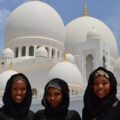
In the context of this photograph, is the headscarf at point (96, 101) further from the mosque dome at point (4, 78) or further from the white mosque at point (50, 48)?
the mosque dome at point (4, 78)

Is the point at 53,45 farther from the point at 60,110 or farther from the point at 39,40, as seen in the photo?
the point at 60,110

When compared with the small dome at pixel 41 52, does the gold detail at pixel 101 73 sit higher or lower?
lower

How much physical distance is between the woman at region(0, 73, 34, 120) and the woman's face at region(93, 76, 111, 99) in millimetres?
695

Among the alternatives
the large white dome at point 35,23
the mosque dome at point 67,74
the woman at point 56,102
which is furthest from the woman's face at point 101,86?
the large white dome at point 35,23

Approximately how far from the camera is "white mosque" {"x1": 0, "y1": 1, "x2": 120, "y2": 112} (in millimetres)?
25597

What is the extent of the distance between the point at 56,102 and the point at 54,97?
6 centimetres

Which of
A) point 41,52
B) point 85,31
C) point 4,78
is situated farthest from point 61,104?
point 85,31

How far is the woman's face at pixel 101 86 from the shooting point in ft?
13.9

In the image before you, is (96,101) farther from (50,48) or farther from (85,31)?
(85,31)

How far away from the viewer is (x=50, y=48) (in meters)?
29.6

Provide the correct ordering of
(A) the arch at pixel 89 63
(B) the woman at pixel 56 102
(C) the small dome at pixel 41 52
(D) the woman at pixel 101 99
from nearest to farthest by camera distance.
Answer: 1. (D) the woman at pixel 101 99
2. (B) the woman at pixel 56 102
3. (C) the small dome at pixel 41 52
4. (A) the arch at pixel 89 63

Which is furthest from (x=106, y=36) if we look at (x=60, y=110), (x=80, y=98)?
(x=60, y=110)

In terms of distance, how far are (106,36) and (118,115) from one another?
29.8 metres

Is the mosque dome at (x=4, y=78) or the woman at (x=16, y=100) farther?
the mosque dome at (x=4, y=78)
